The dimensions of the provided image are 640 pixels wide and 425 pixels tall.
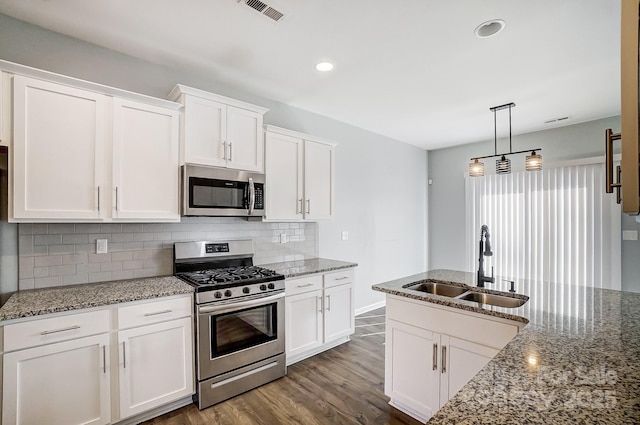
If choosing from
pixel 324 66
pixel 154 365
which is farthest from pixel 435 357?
pixel 324 66

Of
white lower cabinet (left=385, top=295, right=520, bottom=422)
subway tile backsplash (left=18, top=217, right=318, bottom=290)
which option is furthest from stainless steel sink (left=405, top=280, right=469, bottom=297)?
subway tile backsplash (left=18, top=217, right=318, bottom=290)

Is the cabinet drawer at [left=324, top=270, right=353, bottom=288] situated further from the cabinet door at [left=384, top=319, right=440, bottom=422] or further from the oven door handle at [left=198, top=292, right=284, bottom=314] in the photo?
the cabinet door at [left=384, top=319, right=440, bottom=422]

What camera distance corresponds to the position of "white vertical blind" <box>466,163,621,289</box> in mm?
4137

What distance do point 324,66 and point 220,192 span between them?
1.50 meters

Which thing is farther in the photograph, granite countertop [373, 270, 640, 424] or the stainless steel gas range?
the stainless steel gas range

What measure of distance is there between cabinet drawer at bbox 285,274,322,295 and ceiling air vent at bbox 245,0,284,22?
7.13ft

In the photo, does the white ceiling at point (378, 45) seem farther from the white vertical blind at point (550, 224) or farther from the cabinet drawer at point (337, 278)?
the cabinet drawer at point (337, 278)

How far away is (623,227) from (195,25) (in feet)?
17.7

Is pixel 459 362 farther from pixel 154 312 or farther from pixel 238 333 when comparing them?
pixel 154 312

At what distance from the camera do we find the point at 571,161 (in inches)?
172

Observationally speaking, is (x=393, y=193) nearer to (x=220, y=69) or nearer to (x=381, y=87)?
(x=381, y=87)

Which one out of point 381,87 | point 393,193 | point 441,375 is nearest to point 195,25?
point 381,87

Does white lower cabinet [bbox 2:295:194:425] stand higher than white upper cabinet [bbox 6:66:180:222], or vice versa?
white upper cabinet [bbox 6:66:180:222]

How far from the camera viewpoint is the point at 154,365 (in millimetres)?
2215
